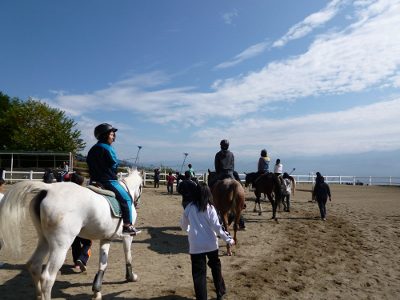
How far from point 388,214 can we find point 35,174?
2792 centimetres

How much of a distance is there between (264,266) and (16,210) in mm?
5049

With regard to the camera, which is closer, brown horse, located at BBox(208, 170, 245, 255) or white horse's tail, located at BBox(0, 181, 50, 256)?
white horse's tail, located at BBox(0, 181, 50, 256)

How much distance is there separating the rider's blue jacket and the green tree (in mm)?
40095

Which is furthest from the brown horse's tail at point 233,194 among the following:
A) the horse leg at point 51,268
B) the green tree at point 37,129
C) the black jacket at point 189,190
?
the green tree at point 37,129

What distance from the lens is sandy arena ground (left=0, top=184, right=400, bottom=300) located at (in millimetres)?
6148

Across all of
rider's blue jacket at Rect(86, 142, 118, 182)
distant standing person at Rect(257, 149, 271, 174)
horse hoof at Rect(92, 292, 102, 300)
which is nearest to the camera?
horse hoof at Rect(92, 292, 102, 300)

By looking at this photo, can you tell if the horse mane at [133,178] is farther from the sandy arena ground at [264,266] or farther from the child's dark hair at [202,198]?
the child's dark hair at [202,198]

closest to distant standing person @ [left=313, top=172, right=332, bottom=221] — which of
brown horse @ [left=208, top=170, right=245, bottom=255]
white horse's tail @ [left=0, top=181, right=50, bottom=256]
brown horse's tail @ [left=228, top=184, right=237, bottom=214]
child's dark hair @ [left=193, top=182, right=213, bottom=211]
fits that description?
brown horse @ [left=208, top=170, right=245, bottom=255]

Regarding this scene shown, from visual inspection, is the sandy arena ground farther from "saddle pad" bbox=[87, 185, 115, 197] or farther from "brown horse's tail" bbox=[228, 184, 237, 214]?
"saddle pad" bbox=[87, 185, 115, 197]

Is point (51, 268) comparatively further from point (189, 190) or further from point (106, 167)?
point (189, 190)

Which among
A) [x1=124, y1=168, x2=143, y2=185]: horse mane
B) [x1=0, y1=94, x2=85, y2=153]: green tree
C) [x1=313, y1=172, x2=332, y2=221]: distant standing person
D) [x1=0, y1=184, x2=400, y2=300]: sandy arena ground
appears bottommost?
[x1=0, y1=184, x2=400, y2=300]: sandy arena ground

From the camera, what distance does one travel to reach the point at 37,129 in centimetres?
4331

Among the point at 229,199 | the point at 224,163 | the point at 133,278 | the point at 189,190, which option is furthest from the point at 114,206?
the point at 224,163

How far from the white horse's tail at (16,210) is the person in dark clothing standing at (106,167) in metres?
1.03
